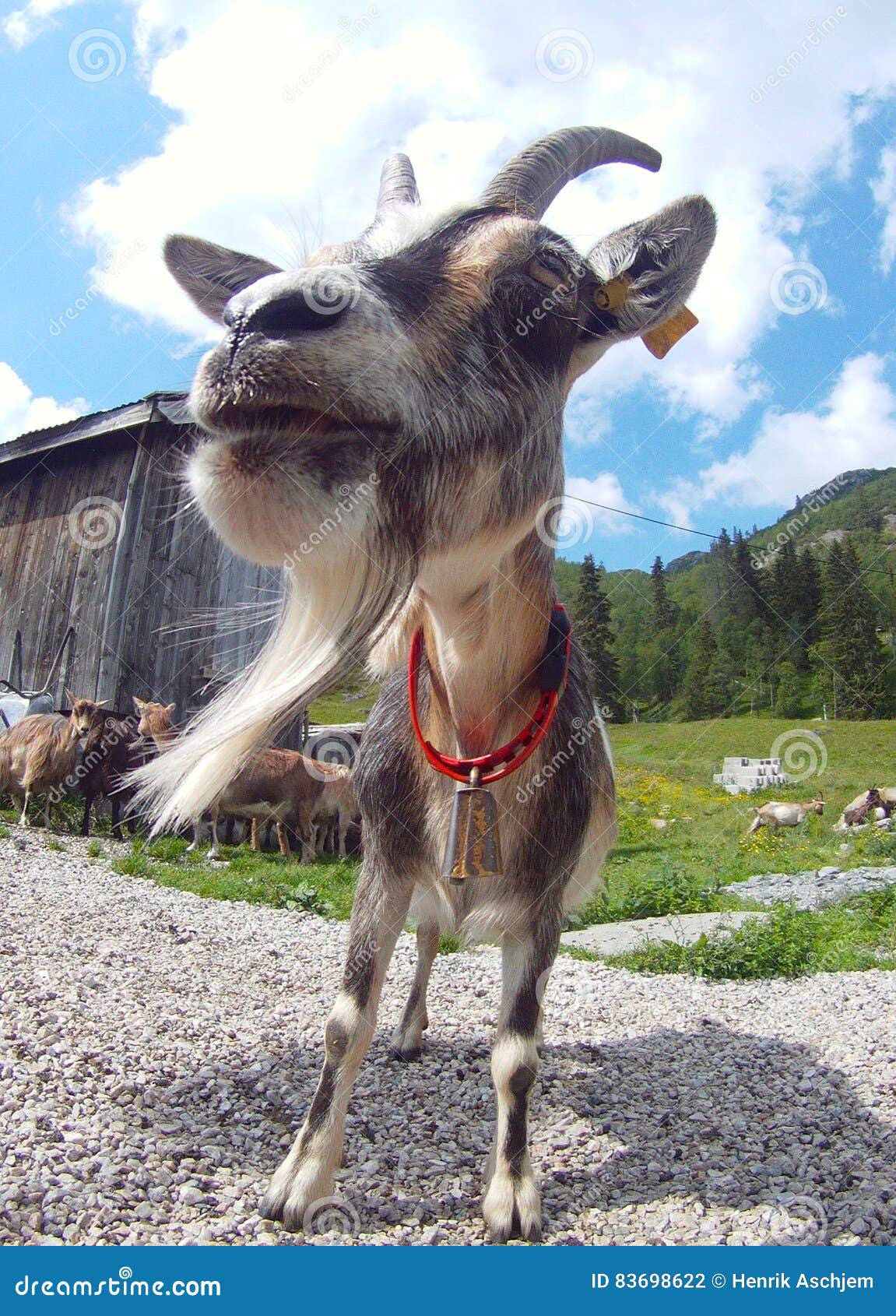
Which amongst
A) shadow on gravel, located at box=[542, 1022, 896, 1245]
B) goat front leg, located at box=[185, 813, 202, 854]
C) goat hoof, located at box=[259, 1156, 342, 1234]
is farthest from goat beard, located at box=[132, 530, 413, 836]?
goat front leg, located at box=[185, 813, 202, 854]

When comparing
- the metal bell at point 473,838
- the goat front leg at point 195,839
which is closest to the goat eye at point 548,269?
the metal bell at point 473,838

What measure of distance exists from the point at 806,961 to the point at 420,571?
18.2 feet

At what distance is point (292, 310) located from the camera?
5.84 ft

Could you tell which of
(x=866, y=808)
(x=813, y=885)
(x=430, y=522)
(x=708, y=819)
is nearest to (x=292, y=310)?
(x=430, y=522)

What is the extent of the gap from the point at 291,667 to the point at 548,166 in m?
1.94

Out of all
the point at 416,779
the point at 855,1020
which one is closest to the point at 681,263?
the point at 416,779

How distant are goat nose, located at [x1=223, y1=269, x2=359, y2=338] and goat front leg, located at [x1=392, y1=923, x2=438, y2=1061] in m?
3.08

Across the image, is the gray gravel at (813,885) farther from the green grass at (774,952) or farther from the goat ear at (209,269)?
Answer: the goat ear at (209,269)

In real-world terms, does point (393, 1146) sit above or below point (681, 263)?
below

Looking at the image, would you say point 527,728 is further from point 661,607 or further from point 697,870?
point 661,607

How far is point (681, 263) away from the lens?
2527mm

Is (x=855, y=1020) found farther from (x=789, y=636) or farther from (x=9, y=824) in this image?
(x=789, y=636)

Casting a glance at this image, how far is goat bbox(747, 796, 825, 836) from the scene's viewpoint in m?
17.8

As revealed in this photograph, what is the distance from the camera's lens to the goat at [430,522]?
5.91ft
